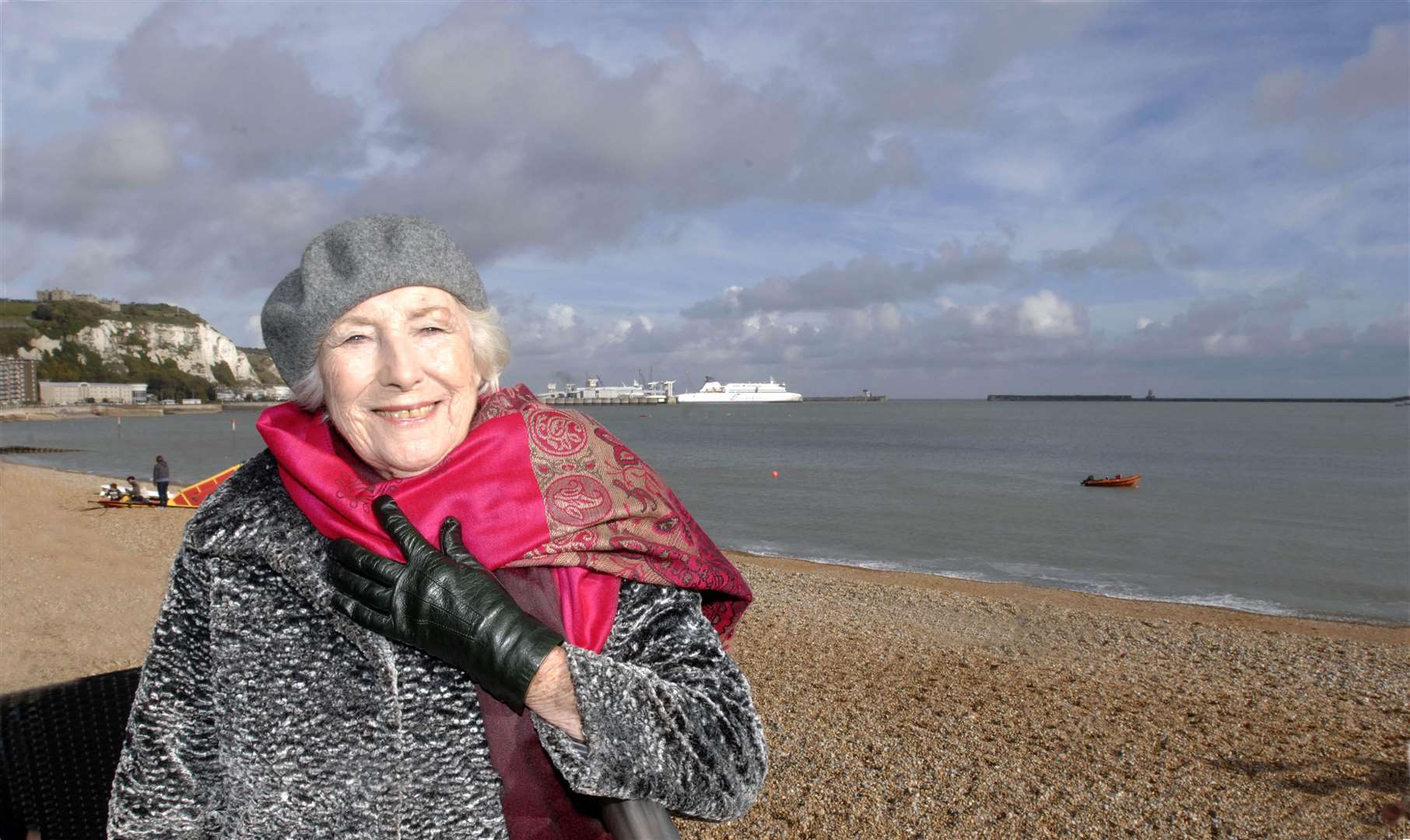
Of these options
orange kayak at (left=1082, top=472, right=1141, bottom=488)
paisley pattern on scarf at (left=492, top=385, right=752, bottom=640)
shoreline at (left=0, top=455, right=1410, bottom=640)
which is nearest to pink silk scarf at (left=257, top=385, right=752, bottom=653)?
paisley pattern on scarf at (left=492, top=385, right=752, bottom=640)

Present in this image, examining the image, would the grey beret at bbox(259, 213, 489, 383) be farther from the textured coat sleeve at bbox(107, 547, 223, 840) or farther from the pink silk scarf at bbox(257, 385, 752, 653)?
the textured coat sleeve at bbox(107, 547, 223, 840)

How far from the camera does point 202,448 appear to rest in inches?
2063

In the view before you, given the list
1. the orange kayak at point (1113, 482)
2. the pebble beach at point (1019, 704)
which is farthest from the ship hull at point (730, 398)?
the pebble beach at point (1019, 704)

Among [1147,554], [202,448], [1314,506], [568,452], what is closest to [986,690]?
[568,452]

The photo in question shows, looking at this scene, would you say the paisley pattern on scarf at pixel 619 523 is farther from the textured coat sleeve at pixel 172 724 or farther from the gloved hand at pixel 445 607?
the textured coat sleeve at pixel 172 724

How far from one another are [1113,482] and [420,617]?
1376 inches

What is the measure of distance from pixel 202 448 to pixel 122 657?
52.2 metres

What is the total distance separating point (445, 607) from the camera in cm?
119

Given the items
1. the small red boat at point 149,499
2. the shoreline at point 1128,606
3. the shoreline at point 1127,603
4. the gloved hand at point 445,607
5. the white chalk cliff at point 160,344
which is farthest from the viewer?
the white chalk cliff at point 160,344

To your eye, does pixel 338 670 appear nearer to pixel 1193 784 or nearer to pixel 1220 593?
pixel 1193 784

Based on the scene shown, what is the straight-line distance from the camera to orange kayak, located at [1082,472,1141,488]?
32.2 meters

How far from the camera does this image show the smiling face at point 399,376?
141cm

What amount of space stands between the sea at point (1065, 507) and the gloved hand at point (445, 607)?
51.9 feet

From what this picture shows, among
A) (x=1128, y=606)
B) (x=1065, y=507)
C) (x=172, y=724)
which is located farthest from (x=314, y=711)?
(x=1065, y=507)
